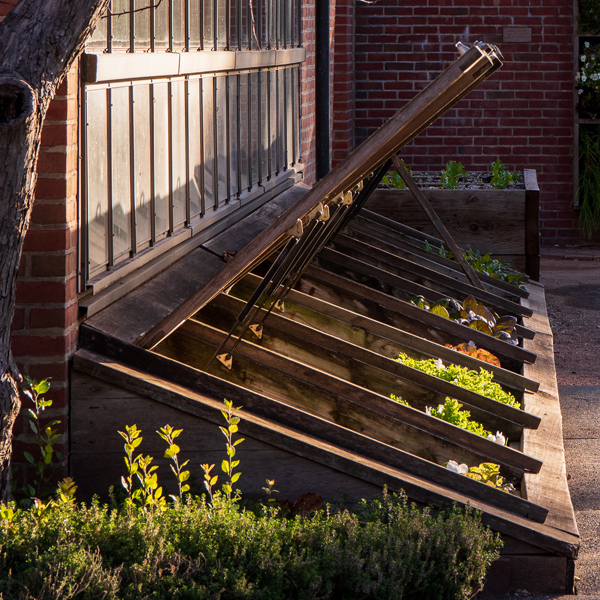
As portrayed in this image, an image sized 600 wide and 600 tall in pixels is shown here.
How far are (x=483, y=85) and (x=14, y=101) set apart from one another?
9426 mm

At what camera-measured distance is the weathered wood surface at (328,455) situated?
116 inches

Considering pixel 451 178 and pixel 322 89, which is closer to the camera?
pixel 451 178

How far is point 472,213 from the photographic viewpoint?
7.34m

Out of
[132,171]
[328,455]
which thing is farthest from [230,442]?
[132,171]

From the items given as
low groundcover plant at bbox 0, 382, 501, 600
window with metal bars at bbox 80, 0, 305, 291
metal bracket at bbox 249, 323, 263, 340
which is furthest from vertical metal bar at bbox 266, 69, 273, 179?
low groundcover plant at bbox 0, 382, 501, 600

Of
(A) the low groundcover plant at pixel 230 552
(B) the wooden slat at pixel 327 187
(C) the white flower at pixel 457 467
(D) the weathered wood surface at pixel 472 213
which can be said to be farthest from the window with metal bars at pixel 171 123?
(C) the white flower at pixel 457 467

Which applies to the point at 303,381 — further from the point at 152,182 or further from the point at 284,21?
the point at 284,21

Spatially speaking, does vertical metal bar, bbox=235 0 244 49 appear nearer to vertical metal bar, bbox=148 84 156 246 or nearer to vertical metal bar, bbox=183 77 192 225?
vertical metal bar, bbox=183 77 192 225

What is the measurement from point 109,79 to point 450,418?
1.88 m

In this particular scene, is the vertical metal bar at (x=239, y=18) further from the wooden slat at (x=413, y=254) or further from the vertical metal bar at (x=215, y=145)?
the wooden slat at (x=413, y=254)

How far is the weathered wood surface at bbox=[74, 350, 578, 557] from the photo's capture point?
9.70 ft

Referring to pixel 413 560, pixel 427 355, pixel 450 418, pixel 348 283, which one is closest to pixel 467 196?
pixel 348 283

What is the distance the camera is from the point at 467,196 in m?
7.32

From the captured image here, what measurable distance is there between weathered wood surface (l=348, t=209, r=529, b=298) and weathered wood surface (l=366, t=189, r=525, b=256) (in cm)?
17
